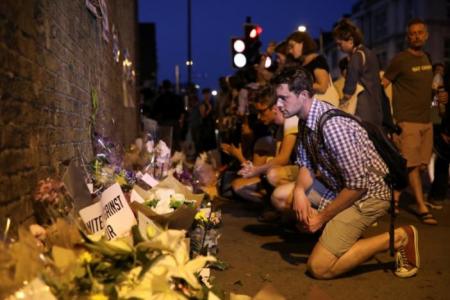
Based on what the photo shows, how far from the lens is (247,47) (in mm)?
14945

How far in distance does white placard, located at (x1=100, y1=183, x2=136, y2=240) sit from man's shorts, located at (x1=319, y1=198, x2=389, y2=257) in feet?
7.23

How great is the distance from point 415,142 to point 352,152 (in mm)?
3334

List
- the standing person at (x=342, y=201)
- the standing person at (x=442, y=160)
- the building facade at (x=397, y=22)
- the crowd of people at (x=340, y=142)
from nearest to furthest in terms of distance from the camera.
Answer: the standing person at (x=342, y=201) → the crowd of people at (x=340, y=142) → the standing person at (x=442, y=160) → the building facade at (x=397, y=22)

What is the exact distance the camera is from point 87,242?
2316mm

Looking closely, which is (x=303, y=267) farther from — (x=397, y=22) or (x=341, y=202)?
(x=397, y=22)

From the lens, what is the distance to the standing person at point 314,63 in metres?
7.17

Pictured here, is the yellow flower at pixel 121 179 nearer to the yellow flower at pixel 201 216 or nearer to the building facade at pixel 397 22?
the yellow flower at pixel 201 216

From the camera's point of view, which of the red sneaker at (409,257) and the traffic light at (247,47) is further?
the traffic light at (247,47)

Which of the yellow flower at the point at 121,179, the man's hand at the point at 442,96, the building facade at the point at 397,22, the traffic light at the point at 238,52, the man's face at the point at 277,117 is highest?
the building facade at the point at 397,22

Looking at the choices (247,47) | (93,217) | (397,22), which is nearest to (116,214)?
(93,217)

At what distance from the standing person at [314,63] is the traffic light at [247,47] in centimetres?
677

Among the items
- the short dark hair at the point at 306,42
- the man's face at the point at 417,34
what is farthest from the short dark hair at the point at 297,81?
the man's face at the point at 417,34

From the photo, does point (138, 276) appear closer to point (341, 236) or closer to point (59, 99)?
point (59, 99)

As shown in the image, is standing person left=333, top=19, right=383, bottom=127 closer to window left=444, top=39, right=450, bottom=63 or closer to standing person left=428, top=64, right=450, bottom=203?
standing person left=428, top=64, right=450, bottom=203
